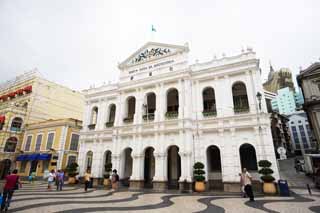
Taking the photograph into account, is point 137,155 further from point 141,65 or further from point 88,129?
point 141,65

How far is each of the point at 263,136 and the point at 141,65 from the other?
45.1 ft

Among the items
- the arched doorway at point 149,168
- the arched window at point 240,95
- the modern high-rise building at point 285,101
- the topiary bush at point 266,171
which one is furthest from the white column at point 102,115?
the modern high-rise building at point 285,101

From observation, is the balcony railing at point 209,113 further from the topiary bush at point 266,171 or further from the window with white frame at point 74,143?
the window with white frame at point 74,143

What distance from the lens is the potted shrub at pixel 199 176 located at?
12.9m

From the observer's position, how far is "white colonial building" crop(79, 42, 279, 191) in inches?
547

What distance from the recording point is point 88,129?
68.1 ft

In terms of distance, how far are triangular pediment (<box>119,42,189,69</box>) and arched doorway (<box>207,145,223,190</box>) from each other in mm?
10031

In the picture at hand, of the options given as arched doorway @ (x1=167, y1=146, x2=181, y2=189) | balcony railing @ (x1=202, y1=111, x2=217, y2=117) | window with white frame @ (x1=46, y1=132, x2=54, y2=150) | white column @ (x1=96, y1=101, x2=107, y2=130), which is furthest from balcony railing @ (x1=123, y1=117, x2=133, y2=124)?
window with white frame @ (x1=46, y1=132, x2=54, y2=150)

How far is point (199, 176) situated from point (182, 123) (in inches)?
172

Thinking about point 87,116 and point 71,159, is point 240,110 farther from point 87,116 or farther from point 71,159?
point 71,159

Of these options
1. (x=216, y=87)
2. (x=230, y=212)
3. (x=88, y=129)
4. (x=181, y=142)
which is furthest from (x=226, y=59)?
(x=88, y=129)

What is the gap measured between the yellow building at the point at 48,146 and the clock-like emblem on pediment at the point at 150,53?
547 inches

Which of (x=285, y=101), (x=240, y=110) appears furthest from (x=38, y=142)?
(x=285, y=101)

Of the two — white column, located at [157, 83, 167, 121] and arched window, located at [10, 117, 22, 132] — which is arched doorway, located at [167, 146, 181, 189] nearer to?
white column, located at [157, 83, 167, 121]
